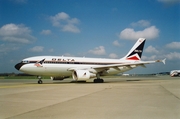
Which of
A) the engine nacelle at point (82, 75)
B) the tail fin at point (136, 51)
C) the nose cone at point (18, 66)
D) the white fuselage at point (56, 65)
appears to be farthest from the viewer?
the tail fin at point (136, 51)

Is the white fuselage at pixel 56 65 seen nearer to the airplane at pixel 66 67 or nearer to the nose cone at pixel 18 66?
the airplane at pixel 66 67

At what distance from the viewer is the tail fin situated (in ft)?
99.6

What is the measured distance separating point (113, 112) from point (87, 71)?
17172 millimetres

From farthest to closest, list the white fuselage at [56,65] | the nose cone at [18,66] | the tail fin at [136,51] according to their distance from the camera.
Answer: the tail fin at [136,51], the white fuselage at [56,65], the nose cone at [18,66]

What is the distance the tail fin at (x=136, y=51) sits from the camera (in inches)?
1195

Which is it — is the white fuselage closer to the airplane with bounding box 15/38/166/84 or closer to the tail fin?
the airplane with bounding box 15/38/166/84

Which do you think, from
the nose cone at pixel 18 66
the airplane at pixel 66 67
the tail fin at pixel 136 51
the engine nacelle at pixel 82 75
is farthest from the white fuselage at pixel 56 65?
the tail fin at pixel 136 51

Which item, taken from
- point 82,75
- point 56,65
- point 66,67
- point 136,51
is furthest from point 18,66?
point 136,51

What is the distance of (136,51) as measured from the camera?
30.5 meters

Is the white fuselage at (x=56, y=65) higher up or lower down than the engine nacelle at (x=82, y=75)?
higher up

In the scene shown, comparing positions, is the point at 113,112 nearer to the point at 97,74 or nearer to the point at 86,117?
the point at 86,117

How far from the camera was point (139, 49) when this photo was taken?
30.9 meters

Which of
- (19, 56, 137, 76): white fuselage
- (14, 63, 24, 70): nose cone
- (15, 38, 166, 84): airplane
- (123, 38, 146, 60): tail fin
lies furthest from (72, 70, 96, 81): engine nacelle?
(123, 38, 146, 60): tail fin

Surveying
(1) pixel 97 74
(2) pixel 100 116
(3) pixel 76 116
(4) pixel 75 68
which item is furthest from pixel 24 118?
(1) pixel 97 74
